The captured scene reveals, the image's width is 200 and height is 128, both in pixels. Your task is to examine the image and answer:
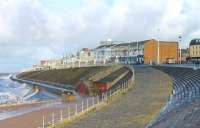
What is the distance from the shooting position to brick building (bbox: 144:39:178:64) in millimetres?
131375

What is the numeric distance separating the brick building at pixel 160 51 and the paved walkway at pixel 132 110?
3263 inches

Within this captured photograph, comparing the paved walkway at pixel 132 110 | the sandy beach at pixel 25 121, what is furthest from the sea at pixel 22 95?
the paved walkway at pixel 132 110

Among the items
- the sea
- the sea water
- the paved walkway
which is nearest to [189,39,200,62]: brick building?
the sea water

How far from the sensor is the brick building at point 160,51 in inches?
5172

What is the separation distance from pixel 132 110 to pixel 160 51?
103m

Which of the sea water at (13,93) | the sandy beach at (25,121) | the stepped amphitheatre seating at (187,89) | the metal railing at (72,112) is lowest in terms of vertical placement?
the sea water at (13,93)

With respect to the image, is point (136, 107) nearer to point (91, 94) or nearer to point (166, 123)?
point (166, 123)

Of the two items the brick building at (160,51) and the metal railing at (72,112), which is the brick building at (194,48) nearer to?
the brick building at (160,51)

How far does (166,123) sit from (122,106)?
11375mm

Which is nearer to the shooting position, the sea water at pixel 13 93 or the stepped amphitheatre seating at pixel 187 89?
the stepped amphitheatre seating at pixel 187 89

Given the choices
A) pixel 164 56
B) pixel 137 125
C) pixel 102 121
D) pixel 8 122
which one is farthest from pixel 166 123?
pixel 164 56

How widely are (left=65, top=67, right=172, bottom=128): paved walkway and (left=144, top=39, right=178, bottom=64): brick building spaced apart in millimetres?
82883

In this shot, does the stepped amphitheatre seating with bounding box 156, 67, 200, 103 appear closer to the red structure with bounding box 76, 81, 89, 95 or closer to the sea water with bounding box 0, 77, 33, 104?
the red structure with bounding box 76, 81, 89, 95

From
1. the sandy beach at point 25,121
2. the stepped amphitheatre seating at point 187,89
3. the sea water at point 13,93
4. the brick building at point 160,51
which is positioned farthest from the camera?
the brick building at point 160,51
